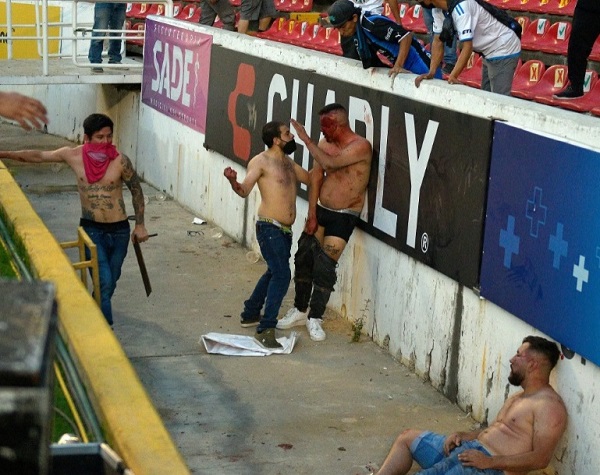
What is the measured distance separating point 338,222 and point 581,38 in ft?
8.41

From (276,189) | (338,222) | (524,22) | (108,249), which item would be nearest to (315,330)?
(338,222)

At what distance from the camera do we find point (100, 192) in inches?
361

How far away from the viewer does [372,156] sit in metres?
9.55

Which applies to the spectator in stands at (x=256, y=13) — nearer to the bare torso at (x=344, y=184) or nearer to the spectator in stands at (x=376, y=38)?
the spectator in stands at (x=376, y=38)

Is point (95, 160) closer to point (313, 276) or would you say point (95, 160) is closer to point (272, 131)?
point (272, 131)

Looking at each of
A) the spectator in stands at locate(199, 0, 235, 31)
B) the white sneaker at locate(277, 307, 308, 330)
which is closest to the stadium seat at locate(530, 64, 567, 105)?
the white sneaker at locate(277, 307, 308, 330)

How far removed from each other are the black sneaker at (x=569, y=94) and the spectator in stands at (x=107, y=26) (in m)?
8.02

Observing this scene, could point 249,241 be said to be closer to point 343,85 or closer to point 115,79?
point 343,85

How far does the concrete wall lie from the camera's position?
6820mm

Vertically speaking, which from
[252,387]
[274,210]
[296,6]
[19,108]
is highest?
[19,108]

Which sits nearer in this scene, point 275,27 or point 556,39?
point 556,39

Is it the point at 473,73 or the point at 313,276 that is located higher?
the point at 473,73

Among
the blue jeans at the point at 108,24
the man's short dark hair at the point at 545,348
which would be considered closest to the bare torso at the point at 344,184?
the man's short dark hair at the point at 545,348

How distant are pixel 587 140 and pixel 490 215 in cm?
116
